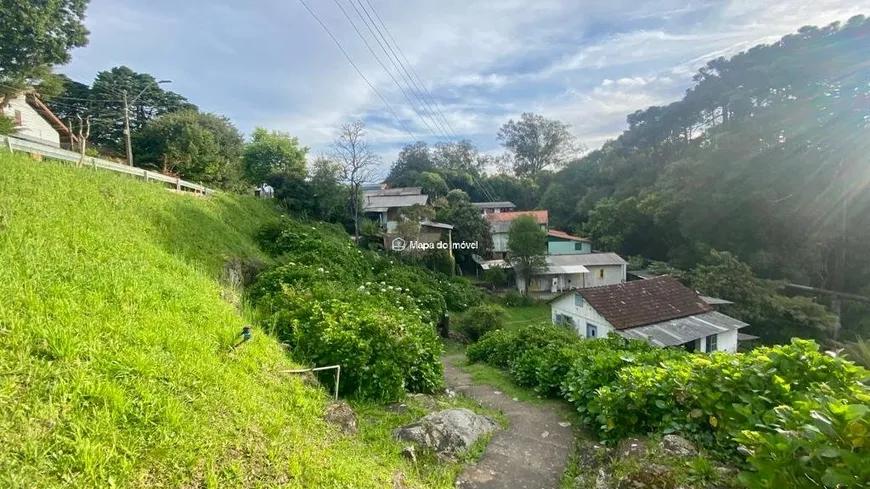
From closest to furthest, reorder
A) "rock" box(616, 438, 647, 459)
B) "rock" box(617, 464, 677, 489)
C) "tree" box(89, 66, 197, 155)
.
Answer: "rock" box(617, 464, 677, 489) < "rock" box(616, 438, 647, 459) < "tree" box(89, 66, 197, 155)

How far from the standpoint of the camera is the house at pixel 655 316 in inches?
493

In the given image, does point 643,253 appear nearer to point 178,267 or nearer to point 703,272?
point 703,272

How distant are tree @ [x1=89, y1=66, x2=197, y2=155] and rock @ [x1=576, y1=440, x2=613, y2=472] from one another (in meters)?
28.2

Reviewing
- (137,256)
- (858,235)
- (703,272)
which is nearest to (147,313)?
(137,256)

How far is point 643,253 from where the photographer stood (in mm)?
31672

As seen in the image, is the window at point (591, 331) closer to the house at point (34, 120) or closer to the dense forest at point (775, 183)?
the dense forest at point (775, 183)

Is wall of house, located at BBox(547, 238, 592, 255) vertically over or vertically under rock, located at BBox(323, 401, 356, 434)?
over

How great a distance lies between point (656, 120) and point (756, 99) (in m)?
11.8

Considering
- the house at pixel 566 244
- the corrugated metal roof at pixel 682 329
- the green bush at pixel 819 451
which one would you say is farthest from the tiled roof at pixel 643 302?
the house at pixel 566 244

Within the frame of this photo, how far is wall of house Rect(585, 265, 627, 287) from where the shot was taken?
25875 millimetres

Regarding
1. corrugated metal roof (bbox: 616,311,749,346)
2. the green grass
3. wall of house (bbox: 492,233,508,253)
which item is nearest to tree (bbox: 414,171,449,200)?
wall of house (bbox: 492,233,508,253)

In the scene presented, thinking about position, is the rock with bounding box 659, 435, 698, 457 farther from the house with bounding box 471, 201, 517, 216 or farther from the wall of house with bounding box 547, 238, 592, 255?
the house with bounding box 471, 201, 517, 216

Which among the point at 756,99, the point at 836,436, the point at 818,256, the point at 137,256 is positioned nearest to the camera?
the point at 836,436

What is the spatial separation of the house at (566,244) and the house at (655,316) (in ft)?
53.5
